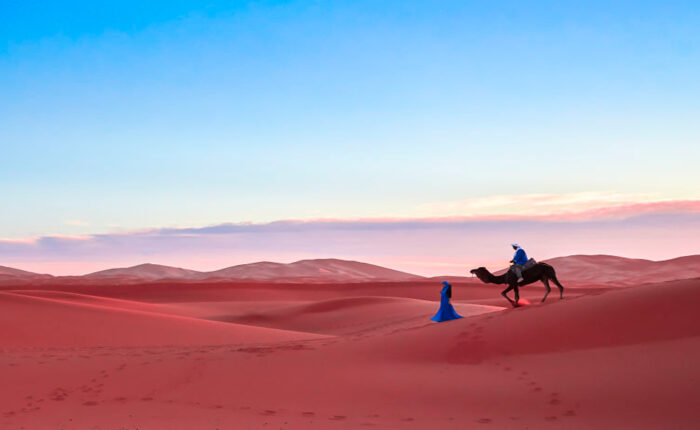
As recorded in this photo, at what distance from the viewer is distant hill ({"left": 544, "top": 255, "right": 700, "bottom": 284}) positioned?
72188 millimetres

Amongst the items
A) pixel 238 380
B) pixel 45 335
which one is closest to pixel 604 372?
pixel 238 380

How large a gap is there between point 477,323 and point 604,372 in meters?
4.68

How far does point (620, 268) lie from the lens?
289ft

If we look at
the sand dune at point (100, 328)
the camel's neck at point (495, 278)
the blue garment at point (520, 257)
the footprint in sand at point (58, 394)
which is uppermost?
the blue garment at point (520, 257)

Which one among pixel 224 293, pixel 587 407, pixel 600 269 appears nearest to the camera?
pixel 587 407

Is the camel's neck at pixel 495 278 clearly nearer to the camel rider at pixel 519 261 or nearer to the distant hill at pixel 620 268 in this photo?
the camel rider at pixel 519 261

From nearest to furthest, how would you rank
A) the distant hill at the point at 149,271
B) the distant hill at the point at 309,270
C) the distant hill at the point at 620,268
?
the distant hill at the point at 620,268 → the distant hill at the point at 309,270 → the distant hill at the point at 149,271

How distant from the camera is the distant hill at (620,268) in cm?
7219

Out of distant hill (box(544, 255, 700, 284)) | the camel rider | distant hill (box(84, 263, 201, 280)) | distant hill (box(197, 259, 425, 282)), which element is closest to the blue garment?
the camel rider

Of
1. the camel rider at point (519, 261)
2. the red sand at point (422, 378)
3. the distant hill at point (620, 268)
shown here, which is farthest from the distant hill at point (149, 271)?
the camel rider at point (519, 261)

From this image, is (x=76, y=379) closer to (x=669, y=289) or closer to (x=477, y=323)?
(x=477, y=323)

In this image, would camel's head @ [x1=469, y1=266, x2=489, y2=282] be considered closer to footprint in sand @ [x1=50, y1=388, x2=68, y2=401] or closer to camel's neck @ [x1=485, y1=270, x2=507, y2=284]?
camel's neck @ [x1=485, y1=270, x2=507, y2=284]

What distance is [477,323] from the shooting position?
15.8 m

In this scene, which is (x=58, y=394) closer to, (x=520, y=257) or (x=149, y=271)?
(x=520, y=257)
